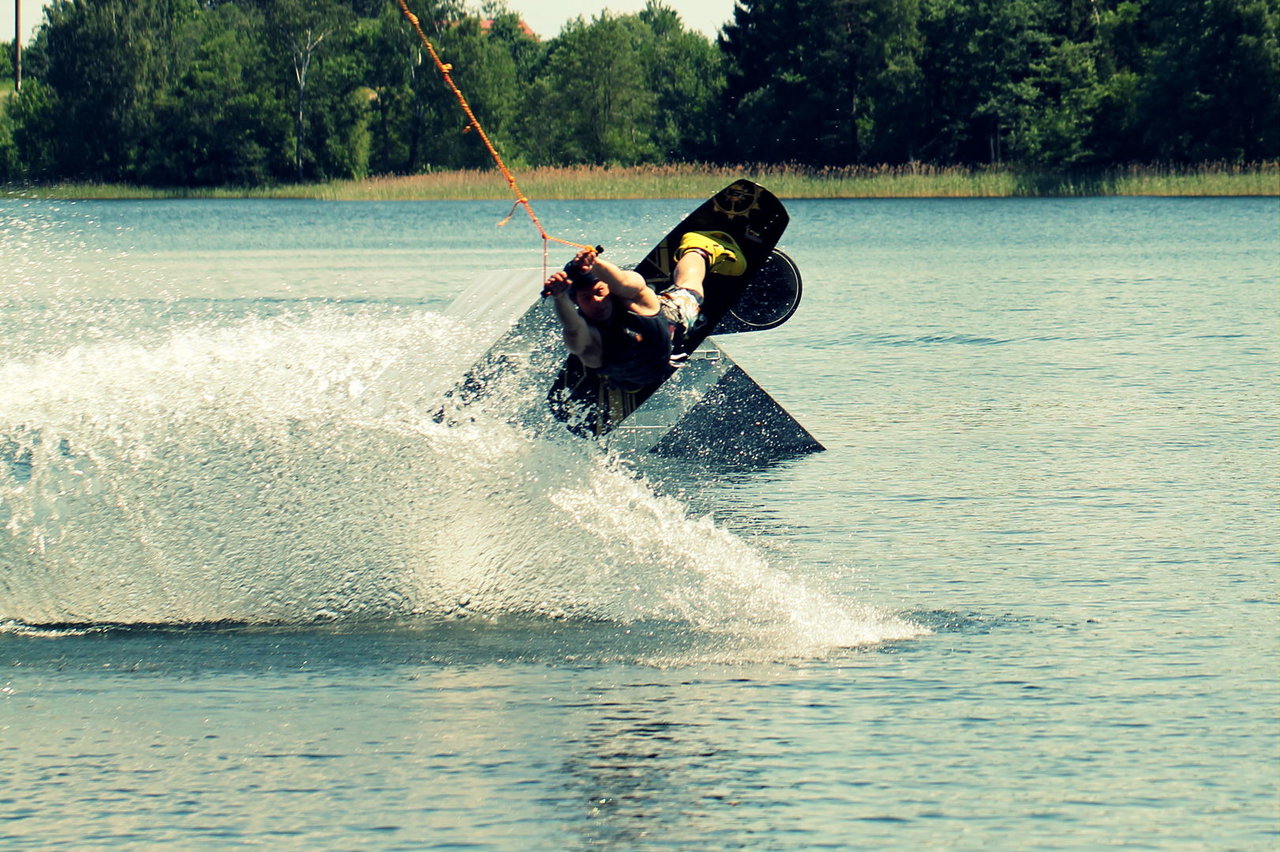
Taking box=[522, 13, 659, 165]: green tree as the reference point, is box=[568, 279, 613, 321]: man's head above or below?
below

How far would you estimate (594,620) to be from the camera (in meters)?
7.88

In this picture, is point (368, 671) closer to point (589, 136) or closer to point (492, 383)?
point (492, 383)

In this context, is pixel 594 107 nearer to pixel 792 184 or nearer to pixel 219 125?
pixel 219 125

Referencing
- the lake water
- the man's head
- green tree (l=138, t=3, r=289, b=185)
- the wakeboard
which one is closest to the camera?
the lake water

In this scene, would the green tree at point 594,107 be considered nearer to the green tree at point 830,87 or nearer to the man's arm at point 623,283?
the green tree at point 830,87

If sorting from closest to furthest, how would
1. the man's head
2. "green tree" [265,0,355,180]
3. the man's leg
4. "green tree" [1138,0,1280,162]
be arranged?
the man's head → the man's leg → "green tree" [1138,0,1280,162] → "green tree" [265,0,355,180]

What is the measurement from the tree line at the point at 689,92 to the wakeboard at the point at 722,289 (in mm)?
54553

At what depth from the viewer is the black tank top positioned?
8102 mm

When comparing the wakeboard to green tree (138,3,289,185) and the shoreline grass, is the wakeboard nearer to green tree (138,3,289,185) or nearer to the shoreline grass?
the shoreline grass

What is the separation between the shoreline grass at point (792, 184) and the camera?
166ft

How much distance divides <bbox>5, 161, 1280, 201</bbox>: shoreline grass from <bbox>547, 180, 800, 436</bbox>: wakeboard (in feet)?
123

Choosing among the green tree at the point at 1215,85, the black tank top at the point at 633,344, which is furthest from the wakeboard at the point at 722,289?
the green tree at the point at 1215,85

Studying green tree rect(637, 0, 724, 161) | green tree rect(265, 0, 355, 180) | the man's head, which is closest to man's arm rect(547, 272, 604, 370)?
the man's head

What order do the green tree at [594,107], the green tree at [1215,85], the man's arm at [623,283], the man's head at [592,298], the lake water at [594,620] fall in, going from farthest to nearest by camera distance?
1. the green tree at [594,107]
2. the green tree at [1215,85]
3. the man's head at [592,298]
4. the man's arm at [623,283]
5. the lake water at [594,620]
